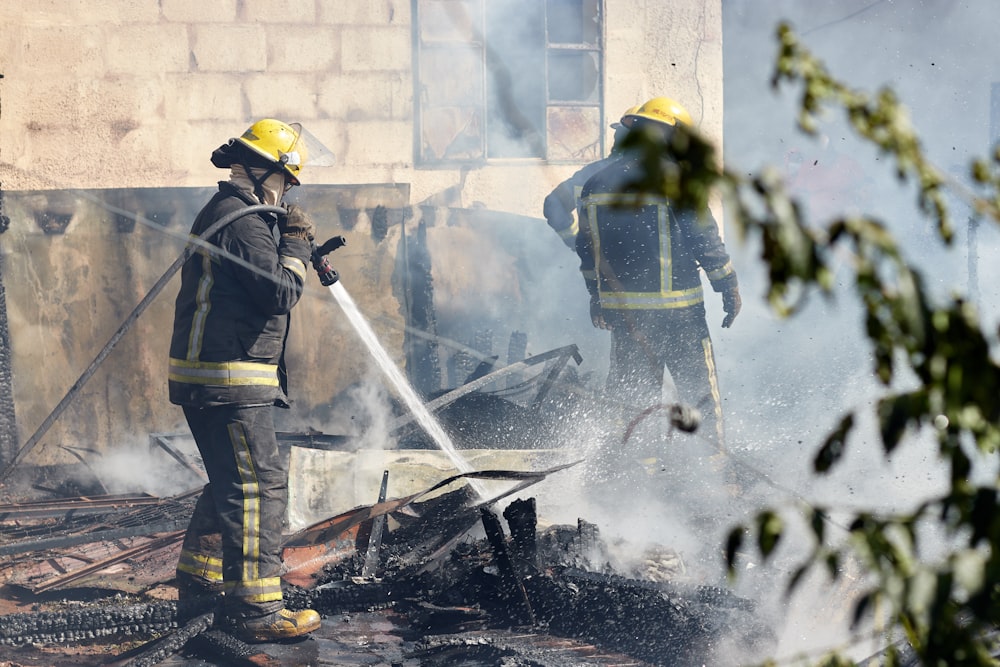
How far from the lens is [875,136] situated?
116cm

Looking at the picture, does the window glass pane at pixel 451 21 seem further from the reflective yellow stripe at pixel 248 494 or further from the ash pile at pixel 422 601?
the reflective yellow stripe at pixel 248 494

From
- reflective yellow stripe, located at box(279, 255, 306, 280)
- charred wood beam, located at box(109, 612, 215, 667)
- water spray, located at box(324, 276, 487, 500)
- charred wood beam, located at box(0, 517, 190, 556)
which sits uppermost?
reflective yellow stripe, located at box(279, 255, 306, 280)

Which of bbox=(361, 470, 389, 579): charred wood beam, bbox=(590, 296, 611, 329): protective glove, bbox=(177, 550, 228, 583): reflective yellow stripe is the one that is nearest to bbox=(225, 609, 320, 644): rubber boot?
bbox=(177, 550, 228, 583): reflective yellow stripe

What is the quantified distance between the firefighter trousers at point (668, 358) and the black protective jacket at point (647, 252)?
8 cm

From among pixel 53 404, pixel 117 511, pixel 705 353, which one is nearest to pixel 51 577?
pixel 117 511

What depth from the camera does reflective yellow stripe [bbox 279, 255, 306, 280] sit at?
4.79 meters

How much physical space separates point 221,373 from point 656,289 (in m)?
2.73

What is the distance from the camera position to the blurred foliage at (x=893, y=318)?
3.37 ft

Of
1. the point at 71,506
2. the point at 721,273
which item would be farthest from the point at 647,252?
the point at 71,506

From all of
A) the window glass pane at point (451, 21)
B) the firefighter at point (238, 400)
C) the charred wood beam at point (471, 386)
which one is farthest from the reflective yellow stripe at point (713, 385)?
the window glass pane at point (451, 21)

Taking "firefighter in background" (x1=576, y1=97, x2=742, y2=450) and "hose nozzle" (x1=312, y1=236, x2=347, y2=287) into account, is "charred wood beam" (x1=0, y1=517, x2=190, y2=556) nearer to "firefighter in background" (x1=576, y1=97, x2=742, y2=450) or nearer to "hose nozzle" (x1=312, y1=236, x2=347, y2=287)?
"hose nozzle" (x1=312, y1=236, x2=347, y2=287)

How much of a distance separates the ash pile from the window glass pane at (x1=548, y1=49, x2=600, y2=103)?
14.4 feet

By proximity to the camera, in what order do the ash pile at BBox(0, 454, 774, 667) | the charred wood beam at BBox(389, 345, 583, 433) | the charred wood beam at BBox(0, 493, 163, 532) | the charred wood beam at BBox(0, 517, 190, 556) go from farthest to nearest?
the charred wood beam at BBox(389, 345, 583, 433) < the charred wood beam at BBox(0, 493, 163, 532) < the charred wood beam at BBox(0, 517, 190, 556) < the ash pile at BBox(0, 454, 774, 667)

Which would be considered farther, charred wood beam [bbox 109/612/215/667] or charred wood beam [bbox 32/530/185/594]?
charred wood beam [bbox 32/530/185/594]
